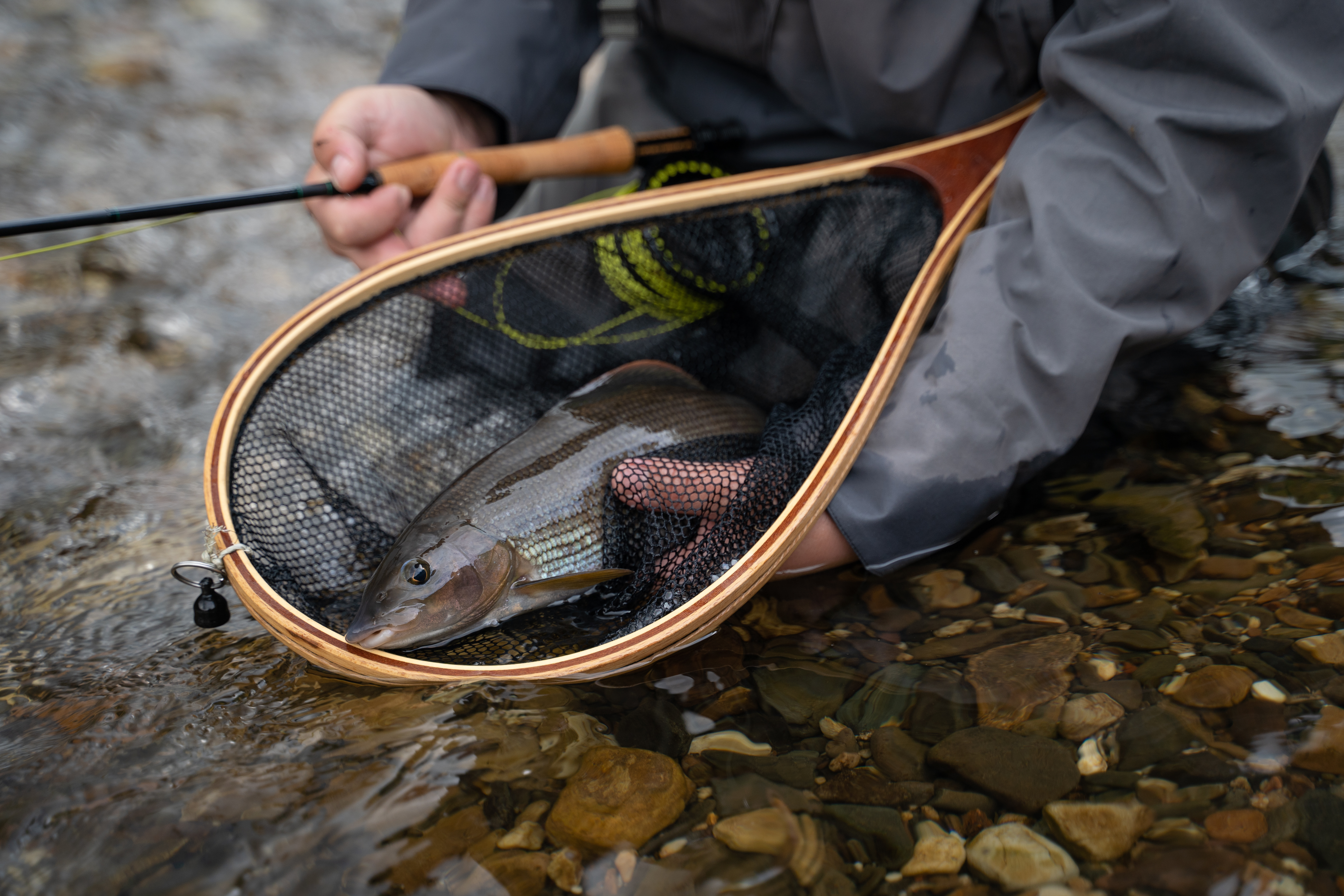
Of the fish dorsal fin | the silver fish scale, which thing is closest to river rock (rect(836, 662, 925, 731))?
the silver fish scale

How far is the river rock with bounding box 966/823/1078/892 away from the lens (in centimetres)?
137

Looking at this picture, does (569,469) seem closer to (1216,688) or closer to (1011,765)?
(1011,765)

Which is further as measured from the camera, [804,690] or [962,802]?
[804,690]

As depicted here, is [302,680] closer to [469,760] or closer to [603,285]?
[469,760]

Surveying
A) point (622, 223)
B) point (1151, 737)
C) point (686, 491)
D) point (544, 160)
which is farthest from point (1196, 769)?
point (544, 160)

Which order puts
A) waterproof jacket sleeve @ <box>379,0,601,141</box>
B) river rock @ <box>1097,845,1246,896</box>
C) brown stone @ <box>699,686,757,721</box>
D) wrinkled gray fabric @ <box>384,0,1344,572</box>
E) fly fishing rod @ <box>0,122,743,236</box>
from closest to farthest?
river rock @ <box>1097,845,1246,896</box> → brown stone @ <box>699,686,757,721</box> → wrinkled gray fabric @ <box>384,0,1344,572</box> → fly fishing rod @ <box>0,122,743,236</box> → waterproof jacket sleeve @ <box>379,0,601,141</box>

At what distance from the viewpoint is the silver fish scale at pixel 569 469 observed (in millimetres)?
1925

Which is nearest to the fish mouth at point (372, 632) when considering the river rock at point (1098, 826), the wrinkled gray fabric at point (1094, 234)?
the wrinkled gray fabric at point (1094, 234)

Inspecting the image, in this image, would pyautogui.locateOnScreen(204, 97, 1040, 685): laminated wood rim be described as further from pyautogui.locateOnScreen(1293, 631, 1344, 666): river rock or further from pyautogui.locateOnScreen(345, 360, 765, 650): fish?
pyautogui.locateOnScreen(1293, 631, 1344, 666): river rock

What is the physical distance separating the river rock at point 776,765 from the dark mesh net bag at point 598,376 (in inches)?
11.6

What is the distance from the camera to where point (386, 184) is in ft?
8.04

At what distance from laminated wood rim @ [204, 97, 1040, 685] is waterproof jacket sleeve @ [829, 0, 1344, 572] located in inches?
4.1

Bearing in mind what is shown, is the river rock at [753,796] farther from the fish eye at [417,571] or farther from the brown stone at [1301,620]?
the brown stone at [1301,620]

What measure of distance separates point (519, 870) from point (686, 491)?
0.79 meters
